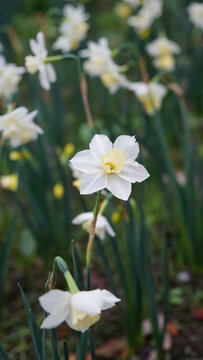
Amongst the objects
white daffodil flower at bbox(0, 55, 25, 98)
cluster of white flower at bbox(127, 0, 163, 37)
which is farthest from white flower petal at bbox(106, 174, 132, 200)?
cluster of white flower at bbox(127, 0, 163, 37)

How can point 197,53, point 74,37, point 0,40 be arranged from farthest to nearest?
point 0,40 → point 197,53 → point 74,37

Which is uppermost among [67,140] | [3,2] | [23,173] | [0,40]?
[3,2]

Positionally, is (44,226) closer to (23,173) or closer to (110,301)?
(23,173)

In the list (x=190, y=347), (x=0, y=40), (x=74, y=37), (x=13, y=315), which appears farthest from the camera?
(x=0, y=40)

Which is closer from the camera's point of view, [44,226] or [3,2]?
[44,226]

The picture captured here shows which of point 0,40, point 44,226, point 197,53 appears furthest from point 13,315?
point 0,40

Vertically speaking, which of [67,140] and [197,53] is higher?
[197,53]

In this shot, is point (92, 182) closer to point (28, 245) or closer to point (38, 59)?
point (38, 59)

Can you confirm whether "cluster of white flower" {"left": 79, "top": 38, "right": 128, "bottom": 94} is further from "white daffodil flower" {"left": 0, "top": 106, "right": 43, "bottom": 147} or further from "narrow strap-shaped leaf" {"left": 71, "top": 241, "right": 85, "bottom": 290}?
"narrow strap-shaped leaf" {"left": 71, "top": 241, "right": 85, "bottom": 290}
